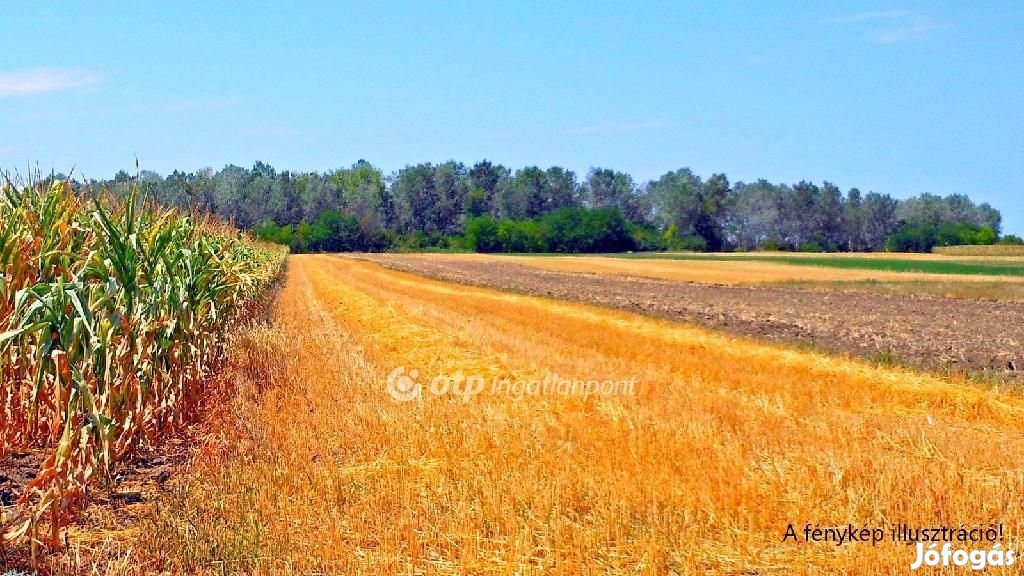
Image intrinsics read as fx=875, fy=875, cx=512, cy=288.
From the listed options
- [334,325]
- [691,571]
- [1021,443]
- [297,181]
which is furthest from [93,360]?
[297,181]

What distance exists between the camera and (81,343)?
21.9 ft

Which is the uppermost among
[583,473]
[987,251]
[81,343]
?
[81,343]

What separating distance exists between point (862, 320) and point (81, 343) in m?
18.9

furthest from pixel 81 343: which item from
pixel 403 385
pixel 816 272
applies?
pixel 816 272

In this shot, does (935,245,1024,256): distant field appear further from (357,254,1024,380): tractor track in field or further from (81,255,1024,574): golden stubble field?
(81,255,1024,574): golden stubble field

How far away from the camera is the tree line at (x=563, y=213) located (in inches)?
5236

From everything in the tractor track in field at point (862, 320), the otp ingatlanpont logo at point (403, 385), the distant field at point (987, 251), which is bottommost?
the tractor track in field at point (862, 320)

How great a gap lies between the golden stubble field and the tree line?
11921 centimetres

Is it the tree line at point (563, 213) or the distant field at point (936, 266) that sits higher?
the tree line at point (563, 213)

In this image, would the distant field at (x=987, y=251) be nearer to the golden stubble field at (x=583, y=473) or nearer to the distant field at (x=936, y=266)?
the distant field at (x=936, y=266)

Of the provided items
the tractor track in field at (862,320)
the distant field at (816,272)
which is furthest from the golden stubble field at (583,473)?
the distant field at (816,272)

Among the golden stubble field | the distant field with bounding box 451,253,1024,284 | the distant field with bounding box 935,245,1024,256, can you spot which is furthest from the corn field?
the distant field with bounding box 935,245,1024,256

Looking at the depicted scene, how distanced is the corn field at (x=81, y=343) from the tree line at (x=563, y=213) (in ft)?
399

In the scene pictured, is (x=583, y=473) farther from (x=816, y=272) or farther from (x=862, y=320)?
(x=816, y=272)
